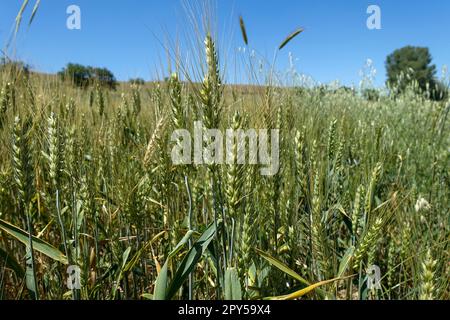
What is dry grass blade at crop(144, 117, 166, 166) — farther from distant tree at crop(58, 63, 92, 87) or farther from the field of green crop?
distant tree at crop(58, 63, 92, 87)

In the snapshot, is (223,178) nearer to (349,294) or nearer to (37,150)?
(349,294)

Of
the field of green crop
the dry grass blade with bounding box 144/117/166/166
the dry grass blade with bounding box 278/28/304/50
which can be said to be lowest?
the field of green crop

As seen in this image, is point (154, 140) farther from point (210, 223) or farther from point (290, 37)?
point (290, 37)

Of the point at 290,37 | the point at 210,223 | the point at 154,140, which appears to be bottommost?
the point at 210,223

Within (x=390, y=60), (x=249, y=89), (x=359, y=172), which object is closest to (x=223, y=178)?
(x=249, y=89)

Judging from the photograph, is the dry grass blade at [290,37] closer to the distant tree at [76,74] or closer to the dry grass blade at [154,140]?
the dry grass blade at [154,140]

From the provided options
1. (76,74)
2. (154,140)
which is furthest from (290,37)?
(76,74)

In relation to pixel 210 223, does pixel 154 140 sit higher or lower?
higher

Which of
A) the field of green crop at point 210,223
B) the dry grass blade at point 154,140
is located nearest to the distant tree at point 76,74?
the field of green crop at point 210,223

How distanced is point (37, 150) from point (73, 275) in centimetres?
84

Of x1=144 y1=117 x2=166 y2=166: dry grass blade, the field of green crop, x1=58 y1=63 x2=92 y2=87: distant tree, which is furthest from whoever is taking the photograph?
x1=58 y1=63 x2=92 y2=87: distant tree

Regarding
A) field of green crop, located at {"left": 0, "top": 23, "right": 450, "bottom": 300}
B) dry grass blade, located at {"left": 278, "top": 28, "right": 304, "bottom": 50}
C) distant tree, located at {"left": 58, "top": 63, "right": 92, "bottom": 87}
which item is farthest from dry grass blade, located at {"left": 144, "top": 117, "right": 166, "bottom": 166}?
distant tree, located at {"left": 58, "top": 63, "right": 92, "bottom": 87}
